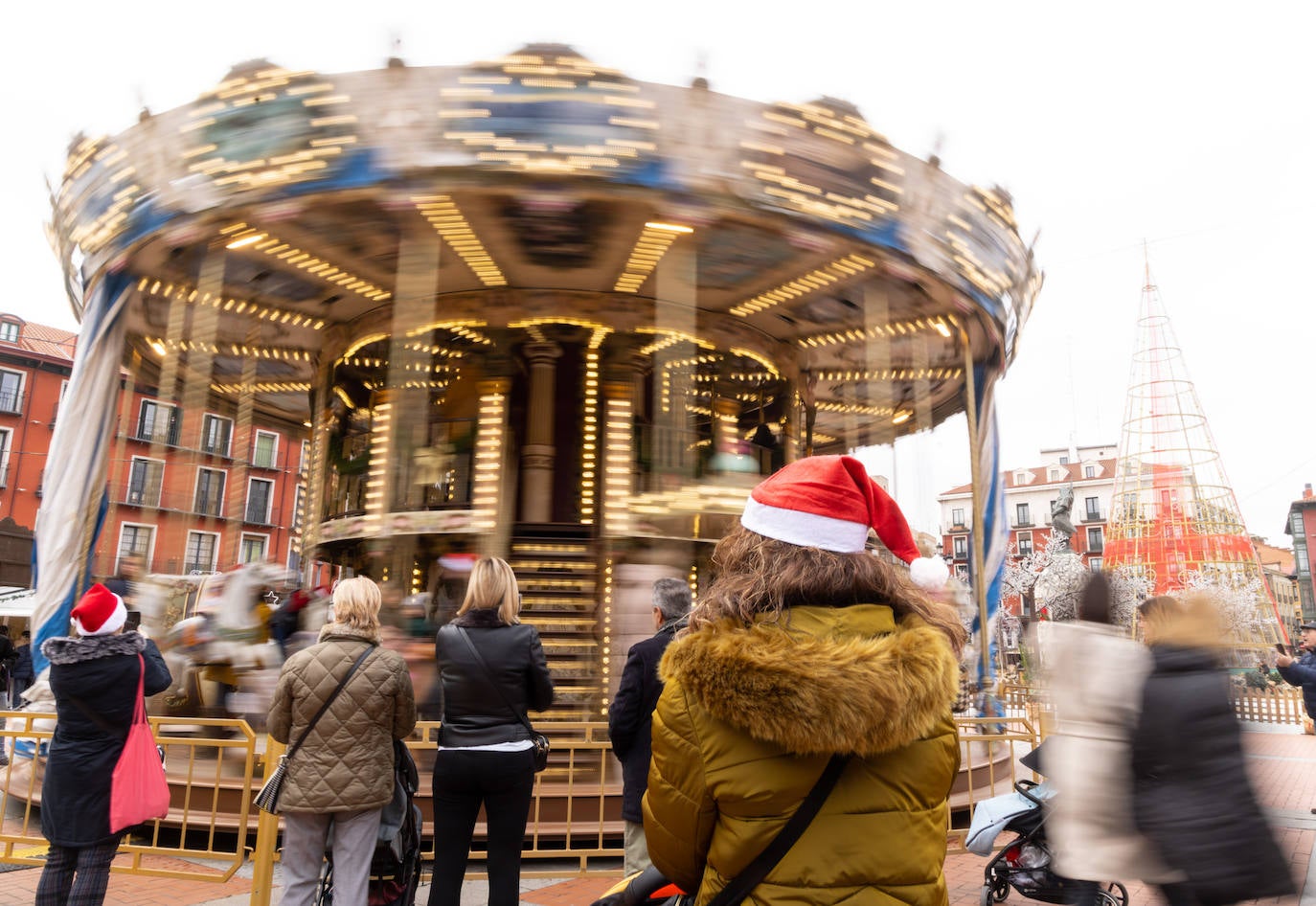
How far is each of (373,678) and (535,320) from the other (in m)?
6.05

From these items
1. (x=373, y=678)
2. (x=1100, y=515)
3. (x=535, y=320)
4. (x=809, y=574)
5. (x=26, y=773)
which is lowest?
(x=26, y=773)

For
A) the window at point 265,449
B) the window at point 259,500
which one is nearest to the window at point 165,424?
the window at point 259,500

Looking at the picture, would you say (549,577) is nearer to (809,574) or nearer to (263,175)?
(263,175)

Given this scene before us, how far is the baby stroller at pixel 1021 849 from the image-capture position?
186 inches

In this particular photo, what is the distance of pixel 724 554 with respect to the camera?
1.97m

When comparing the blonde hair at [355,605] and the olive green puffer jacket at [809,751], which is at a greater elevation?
the blonde hair at [355,605]

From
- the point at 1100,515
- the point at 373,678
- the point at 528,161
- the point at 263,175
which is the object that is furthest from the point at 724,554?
the point at 1100,515

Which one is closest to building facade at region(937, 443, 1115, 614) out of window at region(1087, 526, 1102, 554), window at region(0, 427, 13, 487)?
window at region(1087, 526, 1102, 554)

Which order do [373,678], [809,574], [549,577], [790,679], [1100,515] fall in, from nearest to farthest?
[790,679]
[809,574]
[373,678]
[549,577]
[1100,515]

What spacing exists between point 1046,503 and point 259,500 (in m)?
59.7

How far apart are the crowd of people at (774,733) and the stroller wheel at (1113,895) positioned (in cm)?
97

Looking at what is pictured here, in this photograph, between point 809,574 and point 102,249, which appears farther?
point 102,249

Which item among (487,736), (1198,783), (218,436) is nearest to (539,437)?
(487,736)

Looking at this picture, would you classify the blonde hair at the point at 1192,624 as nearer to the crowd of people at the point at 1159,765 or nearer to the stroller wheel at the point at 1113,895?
the crowd of people at the point at 1159,765
